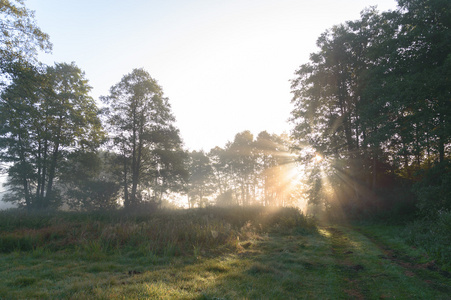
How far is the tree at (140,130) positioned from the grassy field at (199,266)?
14936 mm

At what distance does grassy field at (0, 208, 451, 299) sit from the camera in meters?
5.43

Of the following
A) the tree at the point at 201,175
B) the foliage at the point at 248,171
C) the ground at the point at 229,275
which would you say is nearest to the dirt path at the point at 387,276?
the ground at the point at 229,275

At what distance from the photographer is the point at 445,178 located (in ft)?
44.7

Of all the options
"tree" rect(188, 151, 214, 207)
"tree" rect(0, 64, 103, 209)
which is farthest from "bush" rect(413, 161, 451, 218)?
"tree" rect(188, 151, 214, 207)

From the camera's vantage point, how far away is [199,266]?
24.4 feet

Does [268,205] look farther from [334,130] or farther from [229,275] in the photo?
[229,275]

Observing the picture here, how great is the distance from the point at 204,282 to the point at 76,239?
764cm

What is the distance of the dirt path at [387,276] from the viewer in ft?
18.8

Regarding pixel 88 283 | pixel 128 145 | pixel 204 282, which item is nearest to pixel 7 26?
pixel 88 283

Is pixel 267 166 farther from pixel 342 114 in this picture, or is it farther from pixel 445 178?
pixel 445 178

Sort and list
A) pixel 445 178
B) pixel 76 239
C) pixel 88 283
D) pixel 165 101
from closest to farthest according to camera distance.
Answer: pixel 88 283
pixel 76 239
pixel 445 178
pixel 165 101

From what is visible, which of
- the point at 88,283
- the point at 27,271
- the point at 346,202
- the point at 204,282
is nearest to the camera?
the point at 88,283

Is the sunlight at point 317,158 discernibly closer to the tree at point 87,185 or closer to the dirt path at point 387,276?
the dirt path at point 387,276

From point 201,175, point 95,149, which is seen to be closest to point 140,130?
point 95,149
